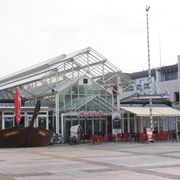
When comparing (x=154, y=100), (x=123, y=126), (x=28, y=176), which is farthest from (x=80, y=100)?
(x=28, y=176)

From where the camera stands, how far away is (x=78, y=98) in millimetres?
40844

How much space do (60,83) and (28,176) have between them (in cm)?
2619

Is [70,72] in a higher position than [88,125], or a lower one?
higher

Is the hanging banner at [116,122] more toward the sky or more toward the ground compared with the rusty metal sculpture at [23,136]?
more toward the sky

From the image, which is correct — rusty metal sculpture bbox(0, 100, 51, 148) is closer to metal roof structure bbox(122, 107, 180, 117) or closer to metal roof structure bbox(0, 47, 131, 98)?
metal roof structure bbox(0, 47, 131, 98)

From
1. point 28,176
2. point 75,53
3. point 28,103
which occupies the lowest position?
point 28,176

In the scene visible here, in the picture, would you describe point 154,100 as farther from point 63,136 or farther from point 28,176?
point 28,176

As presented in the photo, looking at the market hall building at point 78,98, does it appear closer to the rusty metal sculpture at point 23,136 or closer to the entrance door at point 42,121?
the entrance door at point 42,121

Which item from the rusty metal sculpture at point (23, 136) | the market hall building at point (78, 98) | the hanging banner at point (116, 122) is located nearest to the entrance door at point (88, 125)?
the market hall building at point (78, 98)

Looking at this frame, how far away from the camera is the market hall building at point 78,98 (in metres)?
39.3

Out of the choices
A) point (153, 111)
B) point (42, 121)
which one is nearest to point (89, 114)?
point (42, 121)

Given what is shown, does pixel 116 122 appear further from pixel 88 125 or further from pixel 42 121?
pixel 42 121

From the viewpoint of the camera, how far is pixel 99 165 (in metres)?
18.0

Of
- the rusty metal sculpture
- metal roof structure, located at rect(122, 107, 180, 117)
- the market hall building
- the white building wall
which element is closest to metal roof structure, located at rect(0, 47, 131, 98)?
the market hall building
